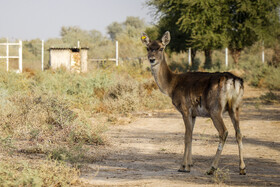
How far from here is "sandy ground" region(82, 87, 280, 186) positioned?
688 centimetres

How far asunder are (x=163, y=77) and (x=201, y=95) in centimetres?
108

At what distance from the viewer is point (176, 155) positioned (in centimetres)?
908

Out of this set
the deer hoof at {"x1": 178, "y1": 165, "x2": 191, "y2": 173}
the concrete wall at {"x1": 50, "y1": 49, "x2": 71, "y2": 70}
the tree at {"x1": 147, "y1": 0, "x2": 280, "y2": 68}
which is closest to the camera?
the deer hoof at {"x1": 178, "y1": 165, "x2": 191, "y2": 173}

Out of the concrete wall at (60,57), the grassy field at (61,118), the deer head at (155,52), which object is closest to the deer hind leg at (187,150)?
the deer head at (155,52)

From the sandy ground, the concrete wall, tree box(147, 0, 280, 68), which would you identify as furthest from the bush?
the concrete wall

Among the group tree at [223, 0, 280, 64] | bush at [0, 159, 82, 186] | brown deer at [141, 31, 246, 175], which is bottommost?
bush at [0, 159, 82, 186]

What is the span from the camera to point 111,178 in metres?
7.01

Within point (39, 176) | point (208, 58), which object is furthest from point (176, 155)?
point (208, 58)

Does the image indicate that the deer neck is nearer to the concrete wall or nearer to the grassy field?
the grassy field

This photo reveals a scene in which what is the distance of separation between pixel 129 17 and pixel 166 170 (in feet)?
312

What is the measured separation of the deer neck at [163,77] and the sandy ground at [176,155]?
1.44 m

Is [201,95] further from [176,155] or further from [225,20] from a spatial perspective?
[225,20]

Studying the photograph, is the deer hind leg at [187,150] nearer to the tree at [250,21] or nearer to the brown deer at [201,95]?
the brown deer at [201,95]

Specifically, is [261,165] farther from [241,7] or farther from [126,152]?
[241,7]
